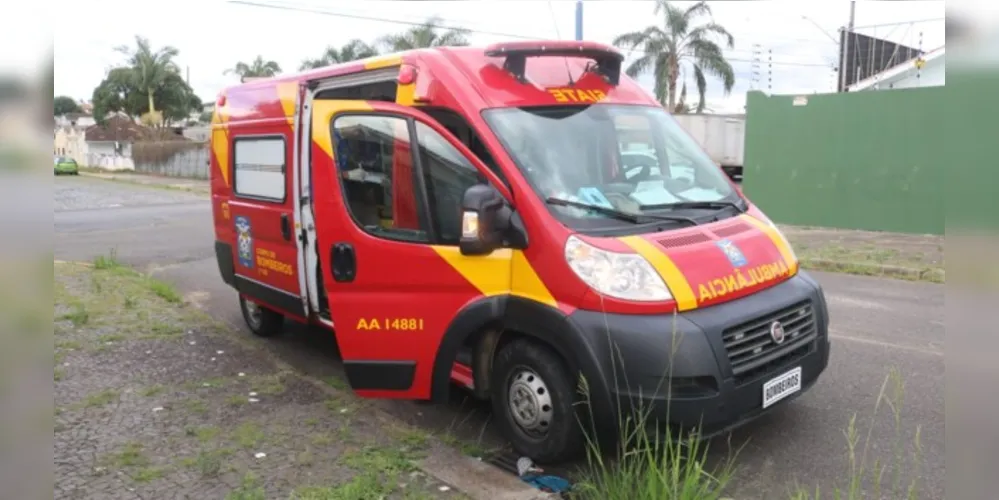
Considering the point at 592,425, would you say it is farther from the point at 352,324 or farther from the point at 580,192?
the point at 352,324

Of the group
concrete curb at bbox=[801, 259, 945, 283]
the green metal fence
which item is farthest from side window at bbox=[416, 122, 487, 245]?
the green metal fence

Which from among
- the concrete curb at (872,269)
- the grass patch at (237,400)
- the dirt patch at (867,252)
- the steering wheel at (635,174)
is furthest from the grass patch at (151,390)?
the concrete curb at (872,269)

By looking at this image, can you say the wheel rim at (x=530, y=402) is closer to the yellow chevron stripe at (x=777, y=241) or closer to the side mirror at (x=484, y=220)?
the side mirror at (x=484, y=220)

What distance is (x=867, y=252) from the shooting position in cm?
1103

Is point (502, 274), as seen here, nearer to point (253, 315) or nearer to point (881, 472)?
point (881, 472)

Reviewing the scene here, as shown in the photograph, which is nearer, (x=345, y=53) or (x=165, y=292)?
(x=165, y=292)

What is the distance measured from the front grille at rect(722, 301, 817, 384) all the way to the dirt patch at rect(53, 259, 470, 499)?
1503mm

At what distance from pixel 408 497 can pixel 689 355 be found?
1465 mm

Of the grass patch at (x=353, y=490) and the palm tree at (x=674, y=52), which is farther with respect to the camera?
the palm tree at (x=674, y=52)

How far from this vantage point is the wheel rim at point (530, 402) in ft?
12.6

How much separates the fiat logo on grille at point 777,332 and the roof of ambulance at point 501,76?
169 cm

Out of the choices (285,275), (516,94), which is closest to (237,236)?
(285,275)

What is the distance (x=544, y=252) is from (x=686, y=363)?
879 mm

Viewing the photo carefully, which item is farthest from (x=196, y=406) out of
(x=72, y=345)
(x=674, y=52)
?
(x=674, y=52)
